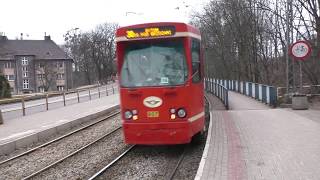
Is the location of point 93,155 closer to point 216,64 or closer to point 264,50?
point 264,50

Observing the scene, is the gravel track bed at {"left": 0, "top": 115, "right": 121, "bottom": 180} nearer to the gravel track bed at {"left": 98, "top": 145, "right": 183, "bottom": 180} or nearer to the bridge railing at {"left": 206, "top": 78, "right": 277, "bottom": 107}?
the gravel track bed at {"left": 98, "top": 145, "right": 183, "bottom": 180}

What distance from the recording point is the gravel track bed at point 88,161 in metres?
10.9

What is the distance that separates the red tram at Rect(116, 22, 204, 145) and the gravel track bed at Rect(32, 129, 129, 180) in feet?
3.43

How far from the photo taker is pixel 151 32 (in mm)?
12078

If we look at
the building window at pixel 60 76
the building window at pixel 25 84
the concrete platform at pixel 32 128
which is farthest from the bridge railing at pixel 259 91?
the building window at pixel 60 76

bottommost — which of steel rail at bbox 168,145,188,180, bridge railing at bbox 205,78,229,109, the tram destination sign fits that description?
steel rail at bbox 168,145,188,180

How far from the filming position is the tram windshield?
39.4 feet

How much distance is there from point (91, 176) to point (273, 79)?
32975 mm

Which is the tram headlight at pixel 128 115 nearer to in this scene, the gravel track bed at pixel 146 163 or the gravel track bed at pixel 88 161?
the gravel track bed at pixel 146 163

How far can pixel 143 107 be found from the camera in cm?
1200

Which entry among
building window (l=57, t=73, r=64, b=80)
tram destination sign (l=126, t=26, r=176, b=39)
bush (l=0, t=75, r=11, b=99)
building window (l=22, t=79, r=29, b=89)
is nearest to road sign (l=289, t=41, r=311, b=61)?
tram destination sign (l=126, t=26, r=176, b=39)

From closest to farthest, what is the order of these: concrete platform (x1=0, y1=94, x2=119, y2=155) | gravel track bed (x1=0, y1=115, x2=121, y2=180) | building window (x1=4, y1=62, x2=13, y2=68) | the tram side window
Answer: gravel track bed (x1=0, y1=115, x2=121, y2=180) < the tram side window < concrete platform (x1=0, y1=94, x2=119, y2=155) < building window (x1=4, y1=62, x2=13, y2=68)

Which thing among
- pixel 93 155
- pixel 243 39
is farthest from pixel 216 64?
pixel 93 155

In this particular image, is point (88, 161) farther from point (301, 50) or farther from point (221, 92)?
point (221, 92)
